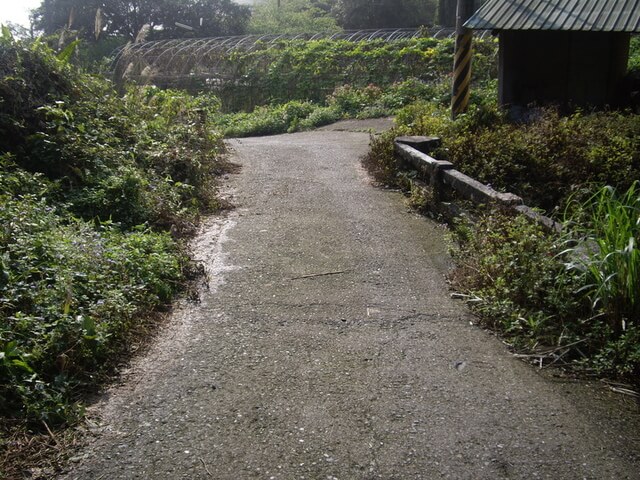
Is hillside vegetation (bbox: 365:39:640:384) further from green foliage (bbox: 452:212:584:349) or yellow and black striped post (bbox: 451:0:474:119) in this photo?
yellow and black striped post (bbox: 451:0:474:119)

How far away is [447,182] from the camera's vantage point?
7773mm

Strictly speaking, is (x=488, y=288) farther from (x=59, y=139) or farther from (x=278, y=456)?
(x=59, y=139)

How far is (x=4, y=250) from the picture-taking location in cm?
477

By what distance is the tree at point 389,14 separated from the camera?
39.6m

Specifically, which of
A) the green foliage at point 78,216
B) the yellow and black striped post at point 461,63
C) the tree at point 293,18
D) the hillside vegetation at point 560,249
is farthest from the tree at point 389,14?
the hillside vegetation at point 560,249

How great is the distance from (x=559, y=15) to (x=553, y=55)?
52.7 inches

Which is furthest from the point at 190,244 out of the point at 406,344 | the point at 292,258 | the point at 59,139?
the point at 406,344

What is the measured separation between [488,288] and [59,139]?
5190 mm

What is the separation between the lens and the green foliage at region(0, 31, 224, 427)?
3992 mm

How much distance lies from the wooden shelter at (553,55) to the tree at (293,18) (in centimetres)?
2612

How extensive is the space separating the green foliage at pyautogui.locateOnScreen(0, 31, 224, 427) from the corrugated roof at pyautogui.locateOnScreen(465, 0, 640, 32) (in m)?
5.94

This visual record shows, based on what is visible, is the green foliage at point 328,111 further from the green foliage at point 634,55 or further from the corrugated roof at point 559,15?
the corrugated roof at point 559,15

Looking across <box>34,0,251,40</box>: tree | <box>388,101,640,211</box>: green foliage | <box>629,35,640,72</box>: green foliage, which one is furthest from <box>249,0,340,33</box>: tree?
<box>388,101,640,211</box>: green foliage

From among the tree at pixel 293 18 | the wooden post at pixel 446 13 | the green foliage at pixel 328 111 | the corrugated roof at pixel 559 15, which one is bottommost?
the green foliage at pixel 328 111
